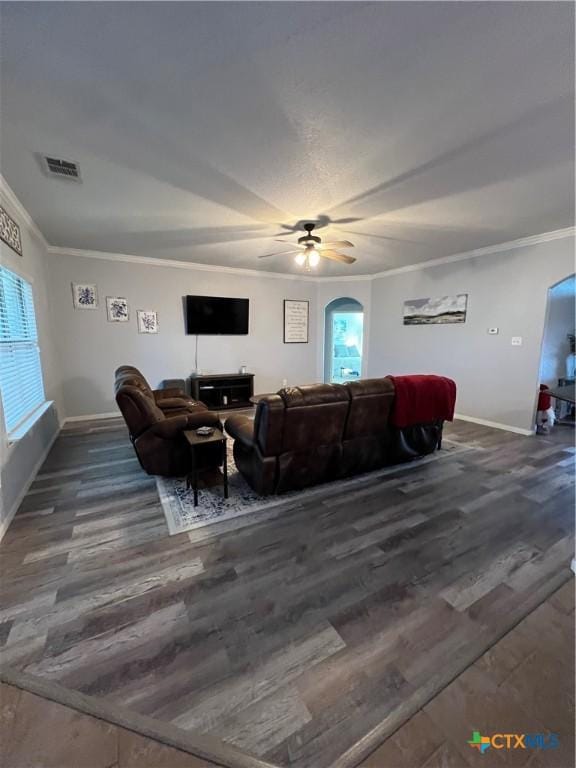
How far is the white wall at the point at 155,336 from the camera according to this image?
15.9 feet

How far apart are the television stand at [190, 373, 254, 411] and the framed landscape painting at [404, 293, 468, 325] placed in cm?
328

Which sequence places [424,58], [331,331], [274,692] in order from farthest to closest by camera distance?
[331,331]
[424,58]
[274,692]

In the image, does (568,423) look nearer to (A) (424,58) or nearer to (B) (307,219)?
(B) (307,219)

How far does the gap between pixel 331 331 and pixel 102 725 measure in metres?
6.86

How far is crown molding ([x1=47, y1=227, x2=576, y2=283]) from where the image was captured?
412 cm

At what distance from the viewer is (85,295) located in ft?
16.0

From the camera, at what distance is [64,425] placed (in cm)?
470

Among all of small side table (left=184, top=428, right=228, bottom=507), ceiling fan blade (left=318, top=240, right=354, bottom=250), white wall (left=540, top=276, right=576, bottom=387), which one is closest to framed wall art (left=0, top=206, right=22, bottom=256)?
small side table (left=184, top=428, right=228, bottom=507)

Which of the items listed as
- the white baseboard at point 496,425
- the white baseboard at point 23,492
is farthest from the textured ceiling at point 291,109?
the white baseboard at point 496,425

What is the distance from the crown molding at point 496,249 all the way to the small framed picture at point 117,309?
486 centimetres

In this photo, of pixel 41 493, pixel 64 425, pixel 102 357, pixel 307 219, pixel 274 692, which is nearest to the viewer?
pixel 274 692

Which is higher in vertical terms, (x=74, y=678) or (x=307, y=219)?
(x=307, y=219)

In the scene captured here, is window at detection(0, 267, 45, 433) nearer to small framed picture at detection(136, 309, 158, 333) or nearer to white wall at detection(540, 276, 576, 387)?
small framed picture at detection(136, 309, 158, 333)

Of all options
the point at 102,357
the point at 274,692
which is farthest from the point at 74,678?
the point at 102,357
